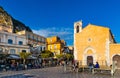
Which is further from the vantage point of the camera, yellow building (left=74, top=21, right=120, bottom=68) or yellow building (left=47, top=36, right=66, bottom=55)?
yellow building (left=47, top=36, right=66, bottom=55)

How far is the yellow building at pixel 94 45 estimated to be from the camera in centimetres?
2991

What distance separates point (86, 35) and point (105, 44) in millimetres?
4384

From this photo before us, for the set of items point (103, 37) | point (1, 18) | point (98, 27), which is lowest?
point (103, 37)

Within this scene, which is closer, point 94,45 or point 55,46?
point 94,45

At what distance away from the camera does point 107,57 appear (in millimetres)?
29922

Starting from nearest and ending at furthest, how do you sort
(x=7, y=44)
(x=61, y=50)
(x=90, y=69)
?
(x=90, y=69), (x=7, y=44), (x=61, y=50)

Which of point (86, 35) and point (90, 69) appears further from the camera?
point (86, 35)

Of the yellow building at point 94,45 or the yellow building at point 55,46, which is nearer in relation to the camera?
the yellow building at point 94,45

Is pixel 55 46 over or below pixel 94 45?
over

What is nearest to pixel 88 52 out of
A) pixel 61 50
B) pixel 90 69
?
pixel 90 69

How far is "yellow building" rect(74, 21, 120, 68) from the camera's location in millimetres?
29906

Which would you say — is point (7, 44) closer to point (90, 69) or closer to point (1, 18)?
point (90, 69)

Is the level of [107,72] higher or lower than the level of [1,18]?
lower

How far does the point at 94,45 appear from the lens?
31.8m
